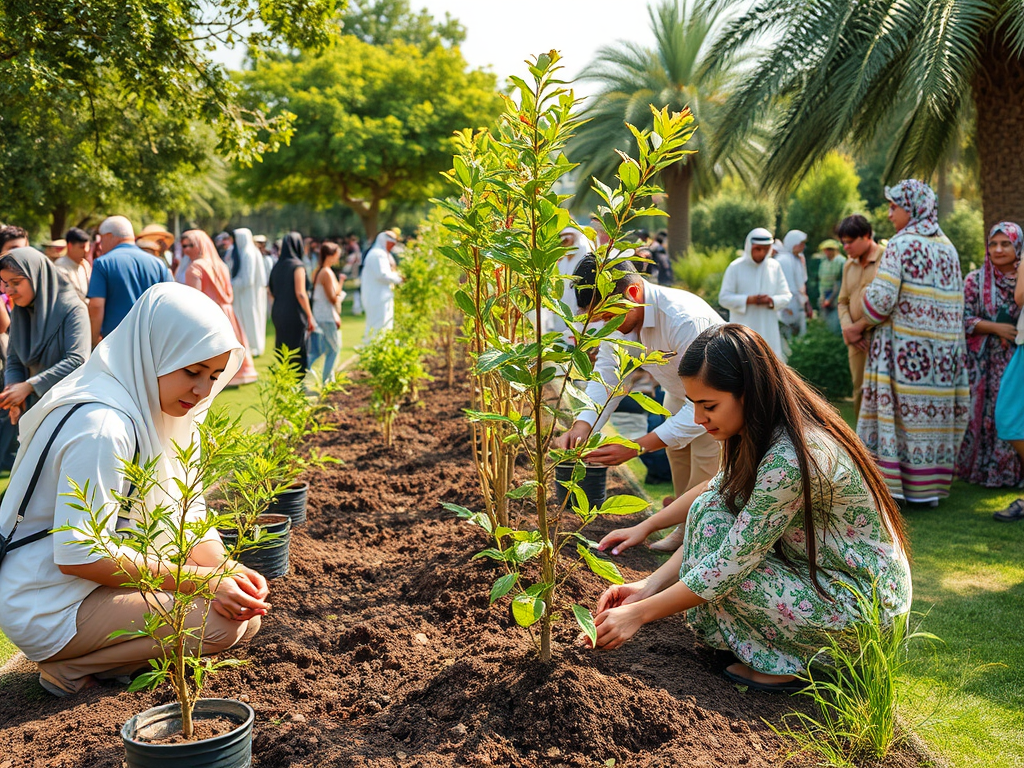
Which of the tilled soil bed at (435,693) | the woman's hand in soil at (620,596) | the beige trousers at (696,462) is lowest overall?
the tilled soil bed at (435,693)

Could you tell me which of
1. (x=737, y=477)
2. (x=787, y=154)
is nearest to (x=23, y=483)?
(x=737, y=477)

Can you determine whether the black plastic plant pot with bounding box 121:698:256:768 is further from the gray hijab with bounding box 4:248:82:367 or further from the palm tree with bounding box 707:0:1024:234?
the palm tree with bounding box 707:0:1024:234

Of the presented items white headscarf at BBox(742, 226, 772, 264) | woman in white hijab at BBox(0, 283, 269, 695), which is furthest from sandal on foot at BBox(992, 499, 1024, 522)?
woman in white hijab at BBox(0, 283, 269, 695)

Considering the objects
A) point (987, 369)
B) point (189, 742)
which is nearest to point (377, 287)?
point (987, 369)

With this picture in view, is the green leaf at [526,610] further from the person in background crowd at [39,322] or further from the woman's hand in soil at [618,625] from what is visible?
the person in background crowd at [39,322]

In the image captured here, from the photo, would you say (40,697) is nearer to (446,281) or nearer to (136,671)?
(136,671)

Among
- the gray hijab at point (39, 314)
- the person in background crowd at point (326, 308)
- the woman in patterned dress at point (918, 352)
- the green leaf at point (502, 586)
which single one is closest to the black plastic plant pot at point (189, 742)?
the green leaf at point (502, 586)

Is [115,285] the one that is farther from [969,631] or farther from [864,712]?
[969,631]

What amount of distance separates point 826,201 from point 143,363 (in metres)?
19.9

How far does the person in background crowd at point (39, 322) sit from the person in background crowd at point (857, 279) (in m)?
5.21

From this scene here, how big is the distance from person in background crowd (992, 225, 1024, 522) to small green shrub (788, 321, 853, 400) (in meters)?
3.88

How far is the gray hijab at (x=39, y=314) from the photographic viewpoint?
17.4 feet

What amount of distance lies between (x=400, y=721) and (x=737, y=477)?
1365 millimetres

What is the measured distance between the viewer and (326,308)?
939 centimetres
